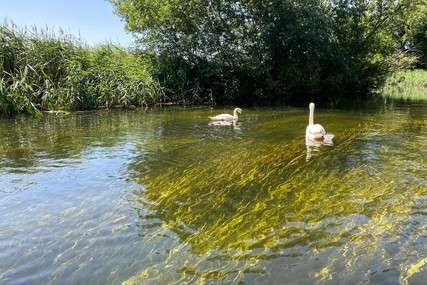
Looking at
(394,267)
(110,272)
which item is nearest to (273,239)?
(394,267)

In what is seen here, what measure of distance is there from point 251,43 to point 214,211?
1929cm

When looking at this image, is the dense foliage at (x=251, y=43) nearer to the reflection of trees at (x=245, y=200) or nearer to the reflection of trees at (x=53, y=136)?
the reflection of trees at (x=53, y=136)

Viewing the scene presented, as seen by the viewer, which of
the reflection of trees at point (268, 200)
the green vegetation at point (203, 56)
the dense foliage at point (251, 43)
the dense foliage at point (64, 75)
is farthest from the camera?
the dense foliage at point (251, 43)

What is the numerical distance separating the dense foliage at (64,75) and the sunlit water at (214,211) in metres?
6.47

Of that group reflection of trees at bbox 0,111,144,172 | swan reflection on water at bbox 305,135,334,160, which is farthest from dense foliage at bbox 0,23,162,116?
swan reflection on water at bbox 305,135,334,160

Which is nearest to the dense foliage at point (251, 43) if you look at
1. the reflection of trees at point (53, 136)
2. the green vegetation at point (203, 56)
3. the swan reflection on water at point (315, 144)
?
the green vegetation at point (203, 56)

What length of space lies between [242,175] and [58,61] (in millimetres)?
14771

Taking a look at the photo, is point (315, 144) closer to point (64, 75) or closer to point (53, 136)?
point (53, 136)

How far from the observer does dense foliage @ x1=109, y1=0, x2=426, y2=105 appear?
2125 cm

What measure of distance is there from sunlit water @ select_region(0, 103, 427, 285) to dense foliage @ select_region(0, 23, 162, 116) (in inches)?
255

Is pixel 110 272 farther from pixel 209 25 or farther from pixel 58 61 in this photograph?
pixel 209 25

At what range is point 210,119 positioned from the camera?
49.2 ft

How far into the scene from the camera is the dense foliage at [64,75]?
52.0 feet

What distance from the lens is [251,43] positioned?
23047 millimetres
